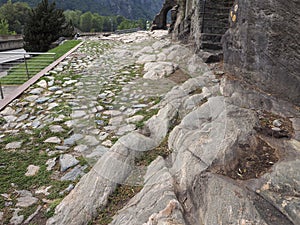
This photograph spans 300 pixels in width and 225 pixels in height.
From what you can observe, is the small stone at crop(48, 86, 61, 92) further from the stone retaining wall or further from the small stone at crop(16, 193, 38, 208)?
the stone retaining wall

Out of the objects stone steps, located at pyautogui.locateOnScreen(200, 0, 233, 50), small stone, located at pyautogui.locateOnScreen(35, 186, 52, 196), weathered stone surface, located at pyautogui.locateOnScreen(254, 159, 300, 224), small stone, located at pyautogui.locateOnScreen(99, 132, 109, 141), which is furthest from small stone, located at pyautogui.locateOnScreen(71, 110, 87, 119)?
stone steps, located at pyautogui.locateOnScreen(200, 0, 233, 50)

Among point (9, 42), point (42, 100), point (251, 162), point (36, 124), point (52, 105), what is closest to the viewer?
point (251, 162)

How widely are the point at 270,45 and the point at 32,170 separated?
4.06 meters

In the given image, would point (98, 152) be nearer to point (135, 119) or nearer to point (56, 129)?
point (135, 119)

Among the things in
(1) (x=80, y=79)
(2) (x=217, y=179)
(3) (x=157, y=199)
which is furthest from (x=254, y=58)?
(1) (x=80, y=79)

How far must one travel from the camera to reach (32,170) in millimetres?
3355

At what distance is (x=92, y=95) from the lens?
572 centimetres

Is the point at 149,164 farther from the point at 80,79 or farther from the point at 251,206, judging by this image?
the point at 80,79

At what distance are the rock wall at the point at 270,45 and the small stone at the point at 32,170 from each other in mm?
3769

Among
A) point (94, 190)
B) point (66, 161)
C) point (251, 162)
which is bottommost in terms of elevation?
point (66, 161)

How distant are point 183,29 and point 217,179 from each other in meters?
8.99

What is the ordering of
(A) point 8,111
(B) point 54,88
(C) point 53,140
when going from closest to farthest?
(C) point 53,140, (A) point 8,111, (B) point 54,88

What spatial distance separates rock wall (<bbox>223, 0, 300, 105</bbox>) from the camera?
131 inches

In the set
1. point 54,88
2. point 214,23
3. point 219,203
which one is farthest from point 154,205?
point 214,23
